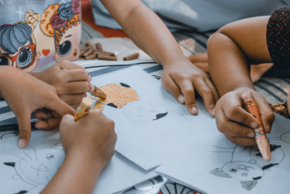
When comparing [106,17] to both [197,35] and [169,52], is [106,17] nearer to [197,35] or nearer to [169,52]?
[197,35]

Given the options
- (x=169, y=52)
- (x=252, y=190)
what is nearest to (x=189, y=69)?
(x=169, y=52)

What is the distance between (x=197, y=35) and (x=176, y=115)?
630 millimetres

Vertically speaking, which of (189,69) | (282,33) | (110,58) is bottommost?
(110,58)

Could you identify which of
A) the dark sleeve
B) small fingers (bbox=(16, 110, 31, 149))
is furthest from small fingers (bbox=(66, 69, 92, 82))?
the dark sleeve

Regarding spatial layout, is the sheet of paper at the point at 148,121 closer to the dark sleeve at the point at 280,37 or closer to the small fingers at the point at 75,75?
the small fingers at the point at 75,75

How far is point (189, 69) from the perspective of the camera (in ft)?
1.69

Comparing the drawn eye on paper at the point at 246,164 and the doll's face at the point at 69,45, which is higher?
the drawn eye on paper at the point at 246,164

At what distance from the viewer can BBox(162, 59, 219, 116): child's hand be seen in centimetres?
45

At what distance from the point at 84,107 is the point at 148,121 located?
0.47 ft

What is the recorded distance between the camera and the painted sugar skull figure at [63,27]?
604mm

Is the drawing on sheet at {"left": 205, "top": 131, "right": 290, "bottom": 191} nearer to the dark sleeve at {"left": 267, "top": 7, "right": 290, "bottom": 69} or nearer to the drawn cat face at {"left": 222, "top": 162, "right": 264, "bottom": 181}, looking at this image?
the drawn cat face at {"left": 222, "top": 162, "right": 264, "bottom": 181}

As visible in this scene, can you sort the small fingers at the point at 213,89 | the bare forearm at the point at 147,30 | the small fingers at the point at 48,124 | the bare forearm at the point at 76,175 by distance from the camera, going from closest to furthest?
1. the bare forearm at the point at 76,175
2. the small fingers at the point at 48,124
3. the small fingers at the point at 213,89
4. the bare forearm at the point at 147,30

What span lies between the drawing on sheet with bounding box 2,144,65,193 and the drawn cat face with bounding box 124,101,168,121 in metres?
0.13

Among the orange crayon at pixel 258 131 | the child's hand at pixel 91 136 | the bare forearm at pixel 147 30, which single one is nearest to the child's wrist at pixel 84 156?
the child's hand at pixel 91 136
